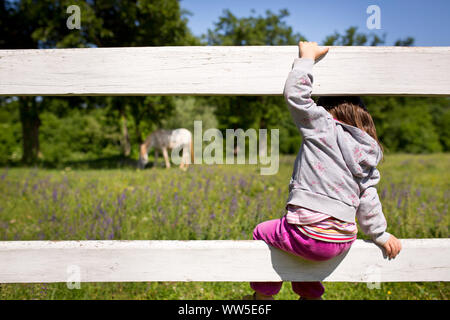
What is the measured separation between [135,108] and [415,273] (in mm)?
13113

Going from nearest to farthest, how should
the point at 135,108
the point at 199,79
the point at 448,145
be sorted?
1. the point at 199,79
2. the point at 135,108
3. the point at 448,145

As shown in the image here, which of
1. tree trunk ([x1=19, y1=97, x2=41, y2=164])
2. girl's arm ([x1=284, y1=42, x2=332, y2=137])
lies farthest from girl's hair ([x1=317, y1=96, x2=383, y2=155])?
tree trunk ([x1=19, y1=97, x2=41, y2=164])

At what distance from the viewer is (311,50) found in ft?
4.01

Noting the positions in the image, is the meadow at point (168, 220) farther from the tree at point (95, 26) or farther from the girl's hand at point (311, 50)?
the tree at point (95, 26)

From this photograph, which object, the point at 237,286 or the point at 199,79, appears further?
the point at 237,286

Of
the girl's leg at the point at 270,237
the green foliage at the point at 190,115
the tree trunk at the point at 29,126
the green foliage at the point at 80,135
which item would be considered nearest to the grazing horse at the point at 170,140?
the tree trunk at the point at 29,126

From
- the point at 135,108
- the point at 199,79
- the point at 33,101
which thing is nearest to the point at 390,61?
the point at 199,79

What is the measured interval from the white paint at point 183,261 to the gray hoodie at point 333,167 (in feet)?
0.49

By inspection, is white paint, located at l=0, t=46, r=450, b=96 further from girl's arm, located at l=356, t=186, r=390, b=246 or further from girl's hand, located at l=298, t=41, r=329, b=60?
girl's arm, located at l=356, t=186, r=390, b=246

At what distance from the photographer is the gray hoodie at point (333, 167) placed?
129cm

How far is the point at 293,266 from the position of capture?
1344 millimetres

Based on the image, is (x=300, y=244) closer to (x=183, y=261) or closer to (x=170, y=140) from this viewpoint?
(x=183, y=261)

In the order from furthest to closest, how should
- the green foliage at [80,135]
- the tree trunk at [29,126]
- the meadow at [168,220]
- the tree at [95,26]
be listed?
the green foliage at [80,135] < the tree trunk at [29,126] < the tree at [95,26] < the meadow at [168,220]

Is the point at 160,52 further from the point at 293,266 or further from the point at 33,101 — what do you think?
the point at 33,101
